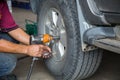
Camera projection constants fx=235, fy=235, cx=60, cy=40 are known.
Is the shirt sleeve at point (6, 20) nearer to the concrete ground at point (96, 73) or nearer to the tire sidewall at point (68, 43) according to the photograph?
the tire sidewall at point (68, 43)

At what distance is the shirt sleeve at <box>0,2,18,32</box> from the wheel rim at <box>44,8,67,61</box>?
0.35 metres

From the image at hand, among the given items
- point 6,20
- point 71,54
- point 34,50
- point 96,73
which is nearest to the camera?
point 34,50

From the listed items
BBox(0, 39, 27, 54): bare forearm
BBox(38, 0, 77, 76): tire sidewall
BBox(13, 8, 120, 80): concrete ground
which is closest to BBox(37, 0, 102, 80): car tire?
BBox(38, 0, 77, 76): tire sidewall

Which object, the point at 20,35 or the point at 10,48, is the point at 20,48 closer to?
the point at 10,48

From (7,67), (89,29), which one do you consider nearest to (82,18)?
(89,29)

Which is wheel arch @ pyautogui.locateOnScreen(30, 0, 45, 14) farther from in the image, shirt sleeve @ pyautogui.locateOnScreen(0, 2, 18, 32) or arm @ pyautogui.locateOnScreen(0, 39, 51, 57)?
arm @ pyautogui.locateOnScreen(0, 39, 51, 57)

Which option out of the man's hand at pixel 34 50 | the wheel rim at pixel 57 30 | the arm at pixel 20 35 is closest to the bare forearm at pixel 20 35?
the arm at pixel 20 35

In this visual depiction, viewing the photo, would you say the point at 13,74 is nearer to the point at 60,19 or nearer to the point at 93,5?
the point at 60,19

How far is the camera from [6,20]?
2.03 metres

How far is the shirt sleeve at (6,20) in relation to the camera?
1.99 m

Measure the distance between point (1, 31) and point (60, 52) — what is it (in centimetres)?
57

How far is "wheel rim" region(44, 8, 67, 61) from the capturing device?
2.02 m

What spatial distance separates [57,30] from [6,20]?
45cm

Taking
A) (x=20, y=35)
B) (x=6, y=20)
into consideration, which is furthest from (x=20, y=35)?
(x=6, y=20)
